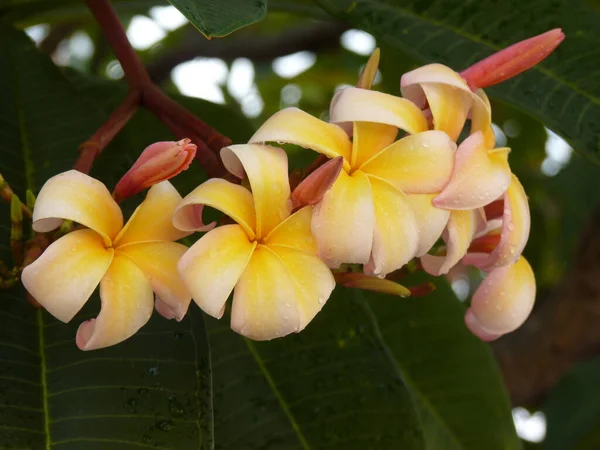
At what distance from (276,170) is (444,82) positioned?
0.40ft

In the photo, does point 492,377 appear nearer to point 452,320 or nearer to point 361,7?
point 452,320

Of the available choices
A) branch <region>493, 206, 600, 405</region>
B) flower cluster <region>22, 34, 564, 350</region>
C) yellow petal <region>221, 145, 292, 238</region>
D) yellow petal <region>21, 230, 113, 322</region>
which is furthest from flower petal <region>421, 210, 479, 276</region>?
branch <region>493, 206, 600, 405</region>

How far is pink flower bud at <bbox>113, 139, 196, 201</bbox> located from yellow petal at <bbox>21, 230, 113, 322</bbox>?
67mm

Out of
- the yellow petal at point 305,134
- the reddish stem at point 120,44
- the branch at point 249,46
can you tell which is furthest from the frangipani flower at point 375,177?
the branch at point 249,46

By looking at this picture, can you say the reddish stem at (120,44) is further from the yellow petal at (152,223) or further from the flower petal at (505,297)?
the flower petal at (505,297)

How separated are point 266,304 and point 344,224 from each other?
6 centimetres

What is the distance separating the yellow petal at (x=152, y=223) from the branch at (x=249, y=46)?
1111mm

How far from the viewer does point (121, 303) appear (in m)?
0.44

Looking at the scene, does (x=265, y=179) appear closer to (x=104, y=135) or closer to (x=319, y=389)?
(x=104, y=135)

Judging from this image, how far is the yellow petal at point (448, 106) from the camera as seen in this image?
49 cm

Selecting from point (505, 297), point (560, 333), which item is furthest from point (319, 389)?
point (560, 333)

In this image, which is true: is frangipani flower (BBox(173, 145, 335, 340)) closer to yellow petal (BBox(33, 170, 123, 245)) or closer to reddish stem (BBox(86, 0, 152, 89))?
yellow petal (BBox(33, 170, 123, 245))

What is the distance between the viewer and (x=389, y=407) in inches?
29.1

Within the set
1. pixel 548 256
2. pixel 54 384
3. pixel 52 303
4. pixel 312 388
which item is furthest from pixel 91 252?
pixel 548 256
